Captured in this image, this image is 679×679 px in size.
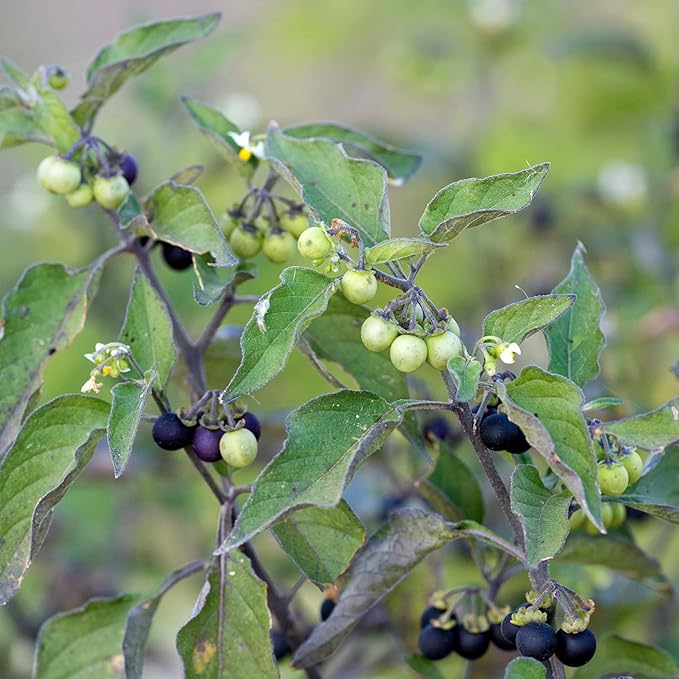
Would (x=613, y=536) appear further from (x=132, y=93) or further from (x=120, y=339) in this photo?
(x=132, y=93)

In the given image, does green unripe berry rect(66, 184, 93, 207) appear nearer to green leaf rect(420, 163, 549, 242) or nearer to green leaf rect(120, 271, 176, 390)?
green leaf rect(120, 271, 176, 390)

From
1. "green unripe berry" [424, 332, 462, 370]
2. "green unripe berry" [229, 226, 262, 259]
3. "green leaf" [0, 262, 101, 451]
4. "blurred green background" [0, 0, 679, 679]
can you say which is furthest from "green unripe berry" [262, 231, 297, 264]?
"blurred green background" [0, 0, 679, 679]

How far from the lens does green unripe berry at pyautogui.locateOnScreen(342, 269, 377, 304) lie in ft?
3.50

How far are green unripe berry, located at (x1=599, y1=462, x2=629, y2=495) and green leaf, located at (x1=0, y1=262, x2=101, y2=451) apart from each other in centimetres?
68

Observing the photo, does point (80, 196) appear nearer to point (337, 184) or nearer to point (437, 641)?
point (337, 184)

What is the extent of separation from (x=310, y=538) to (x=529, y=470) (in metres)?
0.29

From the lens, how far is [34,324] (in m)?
1.39

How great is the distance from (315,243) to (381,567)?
0.44 m

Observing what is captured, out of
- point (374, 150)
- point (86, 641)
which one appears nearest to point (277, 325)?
point (374, 150)

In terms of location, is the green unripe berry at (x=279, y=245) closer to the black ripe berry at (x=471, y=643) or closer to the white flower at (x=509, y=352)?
the white flower at (x=509, y=352)

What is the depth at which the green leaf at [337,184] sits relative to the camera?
3.94 ft

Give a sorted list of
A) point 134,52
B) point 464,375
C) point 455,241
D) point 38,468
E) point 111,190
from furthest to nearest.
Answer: point 455,241 → point 134,52 → point 111,190 → point 38,468 → point 464,375

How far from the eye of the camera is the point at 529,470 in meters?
1.14

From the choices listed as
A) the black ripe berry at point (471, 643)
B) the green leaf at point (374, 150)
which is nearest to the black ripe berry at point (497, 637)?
the black ripe berry at point (471, 643)
